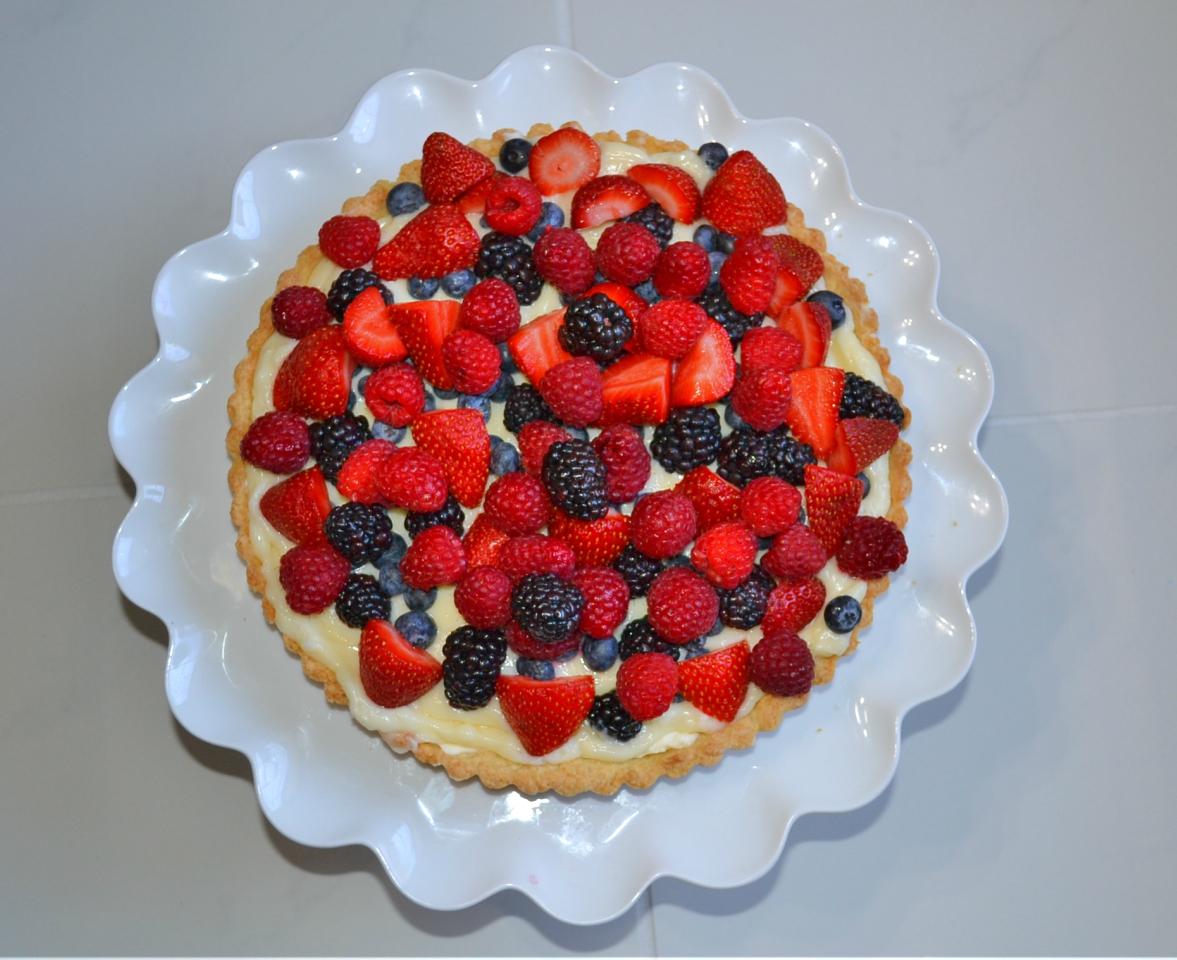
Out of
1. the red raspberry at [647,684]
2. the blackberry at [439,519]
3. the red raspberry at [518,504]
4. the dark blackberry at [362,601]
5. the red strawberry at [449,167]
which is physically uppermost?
the red strawberry at [449,167]

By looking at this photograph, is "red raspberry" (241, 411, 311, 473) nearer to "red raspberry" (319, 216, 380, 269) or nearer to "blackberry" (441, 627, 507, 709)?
"red raspberry" (319, 216, 380, 269)

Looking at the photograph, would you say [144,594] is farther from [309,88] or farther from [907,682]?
[907,682]

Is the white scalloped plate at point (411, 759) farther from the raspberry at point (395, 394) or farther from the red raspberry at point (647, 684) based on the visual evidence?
the raspberry at point (395, 394)

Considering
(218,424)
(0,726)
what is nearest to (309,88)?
(218,424)

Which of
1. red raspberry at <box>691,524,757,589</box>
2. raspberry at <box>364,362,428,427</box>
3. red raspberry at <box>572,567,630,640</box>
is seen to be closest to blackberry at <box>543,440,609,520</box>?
red raspberry at <box>572,567,630,640</box>

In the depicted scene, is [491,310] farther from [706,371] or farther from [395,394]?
[706,371]

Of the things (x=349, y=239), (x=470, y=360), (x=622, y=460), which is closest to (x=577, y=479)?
(x=622, y=460)

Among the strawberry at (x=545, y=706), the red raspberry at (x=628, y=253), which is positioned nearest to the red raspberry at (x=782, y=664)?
the strawberry at (x=545, y=706)
